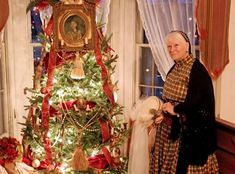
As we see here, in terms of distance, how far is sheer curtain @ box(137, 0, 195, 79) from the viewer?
3.03m

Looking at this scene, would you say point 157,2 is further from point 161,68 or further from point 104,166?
point 104,166

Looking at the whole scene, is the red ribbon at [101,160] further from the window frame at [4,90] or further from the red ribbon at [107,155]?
the window frame at [4,90]

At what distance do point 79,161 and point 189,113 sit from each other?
3.02ft

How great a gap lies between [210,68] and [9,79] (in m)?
1.95

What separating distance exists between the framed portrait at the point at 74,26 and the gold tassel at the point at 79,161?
83 cm

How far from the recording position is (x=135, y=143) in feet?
9.28

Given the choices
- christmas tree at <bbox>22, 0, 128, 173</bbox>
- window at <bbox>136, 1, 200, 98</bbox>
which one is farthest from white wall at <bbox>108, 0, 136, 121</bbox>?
christmas tree at <bbox>22, 0, 128, 173</bbox>

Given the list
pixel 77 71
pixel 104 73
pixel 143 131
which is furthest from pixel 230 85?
pixel 77 71

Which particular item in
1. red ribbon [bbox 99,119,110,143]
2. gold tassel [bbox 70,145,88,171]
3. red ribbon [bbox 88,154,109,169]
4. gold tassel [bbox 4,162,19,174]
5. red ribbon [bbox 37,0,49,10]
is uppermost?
red ribbon [bbox 37,0,49,10]

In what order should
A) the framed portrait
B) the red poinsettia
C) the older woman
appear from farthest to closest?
the framed portrait < the older woman < the red poinsettia

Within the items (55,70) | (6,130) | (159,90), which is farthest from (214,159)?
(6,130)

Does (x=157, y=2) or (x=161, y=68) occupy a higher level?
(x=157, y=2)

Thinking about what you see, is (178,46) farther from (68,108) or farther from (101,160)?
(101,160)

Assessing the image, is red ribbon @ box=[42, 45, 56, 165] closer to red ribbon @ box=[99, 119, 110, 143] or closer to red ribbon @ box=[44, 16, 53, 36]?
red ribbon @ box=[44, 16, 53, 36]
